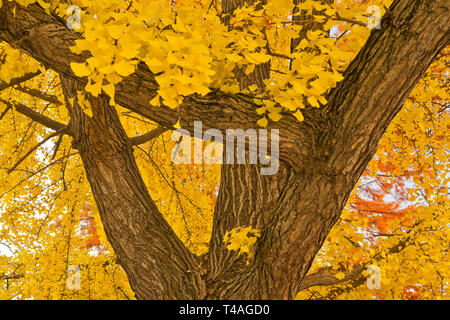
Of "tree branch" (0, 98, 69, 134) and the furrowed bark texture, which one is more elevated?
"tree branch" (0, 98, 69, 134)

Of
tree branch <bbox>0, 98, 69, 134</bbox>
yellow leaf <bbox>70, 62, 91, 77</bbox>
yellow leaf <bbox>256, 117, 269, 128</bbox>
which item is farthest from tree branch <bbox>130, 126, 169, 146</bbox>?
yellow leaf <bbox>70, 62, 91, 77</bbox>

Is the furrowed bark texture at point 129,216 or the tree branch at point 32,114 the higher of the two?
the tree branch at point 32,114

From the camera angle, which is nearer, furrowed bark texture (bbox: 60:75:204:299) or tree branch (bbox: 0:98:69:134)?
furrowed bark texture (bbox: 60:75:204:299)

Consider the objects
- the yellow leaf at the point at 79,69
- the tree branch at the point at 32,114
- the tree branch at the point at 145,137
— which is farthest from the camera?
the tree branch at the point at 145,137

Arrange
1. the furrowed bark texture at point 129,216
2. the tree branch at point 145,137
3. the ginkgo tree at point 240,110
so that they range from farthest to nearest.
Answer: the tree branch at point 145,137, the furrowed bark texture at point 129,216, the ginkgo tree at point 240,110

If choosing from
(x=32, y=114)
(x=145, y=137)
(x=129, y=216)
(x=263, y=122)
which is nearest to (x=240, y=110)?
(x=263, y=122)

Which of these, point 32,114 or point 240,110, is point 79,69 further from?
point 32,114

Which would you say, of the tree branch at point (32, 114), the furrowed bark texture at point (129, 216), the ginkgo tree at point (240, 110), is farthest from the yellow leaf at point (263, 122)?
the tree branch at point (32, 114)

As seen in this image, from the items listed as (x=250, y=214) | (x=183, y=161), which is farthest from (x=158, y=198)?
(x=250, y=214)

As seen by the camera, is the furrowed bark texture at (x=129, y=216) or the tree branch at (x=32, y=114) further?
the tree branch at (x=32, y=114)

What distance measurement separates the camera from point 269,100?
74.2 inches

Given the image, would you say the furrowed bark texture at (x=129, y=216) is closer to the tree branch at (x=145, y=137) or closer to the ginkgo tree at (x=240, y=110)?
the ginkgo tree at (x=240, y=110)

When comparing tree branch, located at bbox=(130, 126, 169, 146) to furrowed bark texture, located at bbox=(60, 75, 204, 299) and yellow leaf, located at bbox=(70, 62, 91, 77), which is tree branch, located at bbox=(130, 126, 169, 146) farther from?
yellow leaf, located at bbox=(70, 62, 91, 77)
